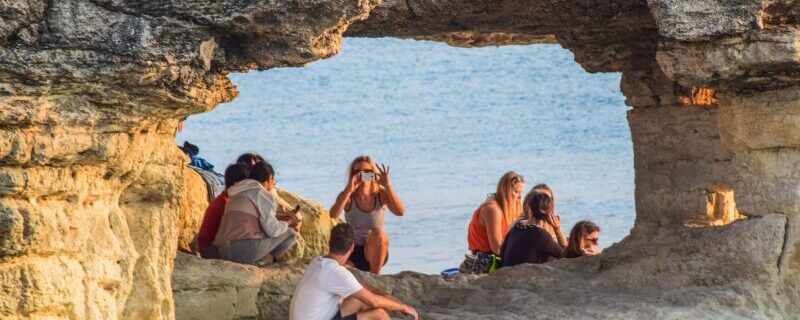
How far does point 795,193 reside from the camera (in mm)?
11531

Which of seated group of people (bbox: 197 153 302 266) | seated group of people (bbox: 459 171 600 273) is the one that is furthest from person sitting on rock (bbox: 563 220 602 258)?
seated group of people (bbox: 197 153 302 266)

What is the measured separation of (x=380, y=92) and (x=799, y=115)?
2650 centimetres

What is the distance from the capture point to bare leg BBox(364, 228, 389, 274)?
13797 millimetres

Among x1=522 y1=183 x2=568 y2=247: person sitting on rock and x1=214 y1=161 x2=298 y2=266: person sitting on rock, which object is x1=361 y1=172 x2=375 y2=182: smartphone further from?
x1=522 y1=183 x2=568 y2=247: person sitting on rock

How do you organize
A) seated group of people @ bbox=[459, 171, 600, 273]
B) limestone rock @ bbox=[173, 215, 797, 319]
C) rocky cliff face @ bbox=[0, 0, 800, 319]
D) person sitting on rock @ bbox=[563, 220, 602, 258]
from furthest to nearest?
person sitting on rock @ bbox=[563, 220, 602, 258] → seated group of people @ bbox=[459, 171, 600, 273] → limestone rock @ bbox=[173, 215, 797, 319] → rocky cliff face @ bbox=[0, 0, 800, 319]

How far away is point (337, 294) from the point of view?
36.4 ft

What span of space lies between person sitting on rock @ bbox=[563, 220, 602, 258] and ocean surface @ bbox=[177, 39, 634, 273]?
1130 centimetres

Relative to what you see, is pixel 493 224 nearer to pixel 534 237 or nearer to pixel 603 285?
pixel 534 237

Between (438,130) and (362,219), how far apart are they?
2101 cm

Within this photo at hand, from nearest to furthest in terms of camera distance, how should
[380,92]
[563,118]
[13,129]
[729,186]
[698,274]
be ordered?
[13,129], [698,274], [729,186], [563,118], [380,92]

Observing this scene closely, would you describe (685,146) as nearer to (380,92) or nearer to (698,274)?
(698,274)

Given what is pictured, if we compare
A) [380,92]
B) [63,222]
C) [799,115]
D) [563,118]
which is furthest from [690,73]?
[380,92]

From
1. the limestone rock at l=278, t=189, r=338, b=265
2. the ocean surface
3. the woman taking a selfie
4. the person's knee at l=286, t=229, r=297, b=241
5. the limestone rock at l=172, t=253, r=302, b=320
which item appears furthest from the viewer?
the ocean surface

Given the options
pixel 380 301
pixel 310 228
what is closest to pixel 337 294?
pixel 380 301
